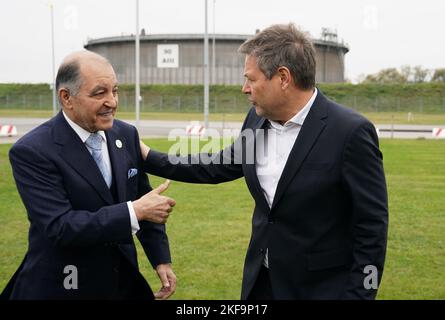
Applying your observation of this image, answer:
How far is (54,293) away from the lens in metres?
3.16

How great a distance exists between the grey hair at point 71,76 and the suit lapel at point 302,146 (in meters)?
1.24

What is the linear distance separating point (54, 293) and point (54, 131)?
92cm

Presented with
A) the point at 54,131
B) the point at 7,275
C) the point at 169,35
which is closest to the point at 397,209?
the point at 7,275

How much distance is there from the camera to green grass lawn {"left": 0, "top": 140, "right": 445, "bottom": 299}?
21.8 feet

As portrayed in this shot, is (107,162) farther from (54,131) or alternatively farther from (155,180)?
(155,180)

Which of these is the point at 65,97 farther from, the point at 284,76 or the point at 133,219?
the point at 284,76

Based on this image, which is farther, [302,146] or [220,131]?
[220,131]

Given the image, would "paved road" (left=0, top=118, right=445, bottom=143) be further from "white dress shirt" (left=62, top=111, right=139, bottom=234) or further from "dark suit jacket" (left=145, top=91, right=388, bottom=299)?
"dark suit jacket" (left=145, top=91, right=388, bottom=299)

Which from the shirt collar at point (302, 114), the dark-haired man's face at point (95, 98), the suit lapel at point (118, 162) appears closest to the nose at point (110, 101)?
the dark-haired man's face at point (95, 98)

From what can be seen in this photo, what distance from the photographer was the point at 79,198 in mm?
3119

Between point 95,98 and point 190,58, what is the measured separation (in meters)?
65.5

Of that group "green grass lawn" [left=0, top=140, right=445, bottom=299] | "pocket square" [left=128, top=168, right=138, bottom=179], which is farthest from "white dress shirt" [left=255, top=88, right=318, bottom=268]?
"green grass lawn" [left=0, top=140, right=445, bottom=299]

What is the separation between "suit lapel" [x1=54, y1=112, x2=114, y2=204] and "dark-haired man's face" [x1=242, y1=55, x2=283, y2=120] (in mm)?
990

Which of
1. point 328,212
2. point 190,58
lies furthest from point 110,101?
point 190,58
